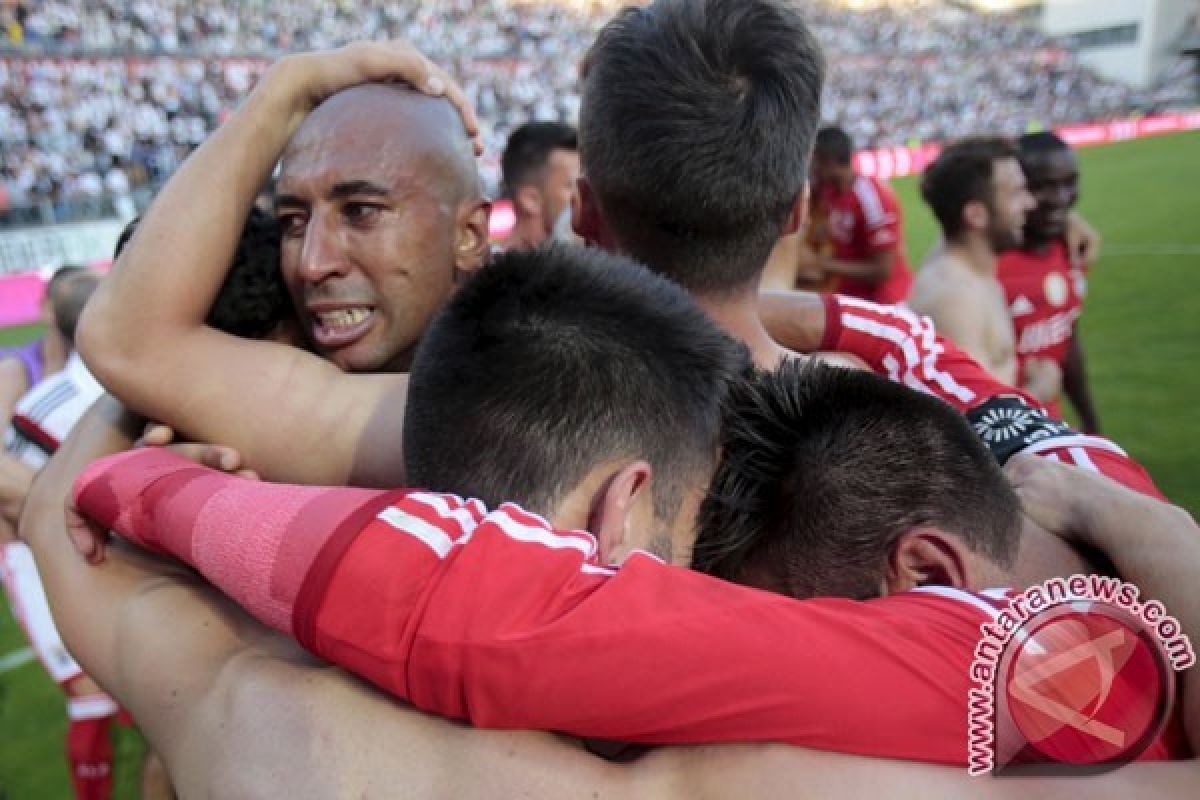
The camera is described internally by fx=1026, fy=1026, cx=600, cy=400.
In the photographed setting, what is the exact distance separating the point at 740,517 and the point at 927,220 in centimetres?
1895

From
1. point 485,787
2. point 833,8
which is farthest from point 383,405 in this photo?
point 833,8

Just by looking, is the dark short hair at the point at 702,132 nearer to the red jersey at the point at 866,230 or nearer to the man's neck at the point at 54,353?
the man's neck at the point at 54,353

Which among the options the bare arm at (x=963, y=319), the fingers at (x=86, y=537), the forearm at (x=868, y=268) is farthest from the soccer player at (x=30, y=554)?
the forearm at (x=868, y=268)

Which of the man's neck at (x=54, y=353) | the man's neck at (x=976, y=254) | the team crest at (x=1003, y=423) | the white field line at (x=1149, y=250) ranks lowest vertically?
the white field line at (x=1149, y=250)

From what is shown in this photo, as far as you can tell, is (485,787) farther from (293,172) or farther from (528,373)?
(293,172)

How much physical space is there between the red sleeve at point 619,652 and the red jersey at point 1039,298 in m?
4.66

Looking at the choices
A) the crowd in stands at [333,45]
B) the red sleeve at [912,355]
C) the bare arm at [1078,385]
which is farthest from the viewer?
the crowd in stands at [333,45]

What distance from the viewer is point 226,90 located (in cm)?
2495

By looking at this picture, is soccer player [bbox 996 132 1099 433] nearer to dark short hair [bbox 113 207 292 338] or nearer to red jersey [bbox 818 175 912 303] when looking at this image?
red jersey [bbox 818 175 912 303]

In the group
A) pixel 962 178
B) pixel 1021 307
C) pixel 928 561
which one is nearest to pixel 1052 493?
pixel 928 561

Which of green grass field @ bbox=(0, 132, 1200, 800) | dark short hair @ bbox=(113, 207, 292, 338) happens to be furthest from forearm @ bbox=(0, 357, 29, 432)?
dark short hair @ bbox=(113, 207, 292, 338)

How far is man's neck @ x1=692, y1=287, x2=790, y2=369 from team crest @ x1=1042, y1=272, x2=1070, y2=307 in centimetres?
397

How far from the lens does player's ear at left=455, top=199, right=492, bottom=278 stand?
7.32ft

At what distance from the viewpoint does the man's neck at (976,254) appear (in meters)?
5.02
